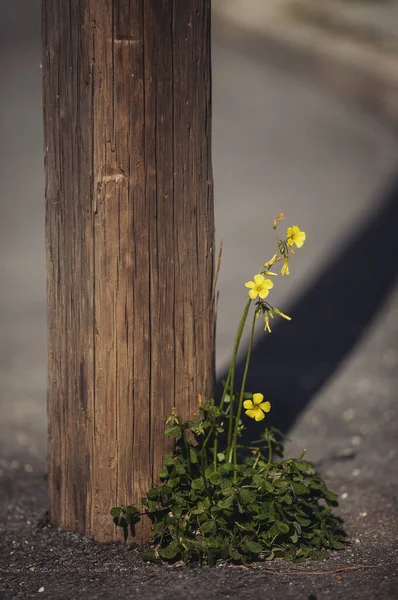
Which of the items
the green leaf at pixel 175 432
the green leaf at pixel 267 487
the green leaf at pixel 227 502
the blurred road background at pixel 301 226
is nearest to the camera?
the green leaf at pixel 227 502

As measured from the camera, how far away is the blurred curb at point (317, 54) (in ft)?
39.4

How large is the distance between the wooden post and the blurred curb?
8.84 metres

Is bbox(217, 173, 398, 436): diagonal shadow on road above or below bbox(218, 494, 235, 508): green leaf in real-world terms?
above

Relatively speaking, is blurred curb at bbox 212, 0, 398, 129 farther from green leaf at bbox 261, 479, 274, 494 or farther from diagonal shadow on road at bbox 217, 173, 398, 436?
green leaf at bbox 261, 479, 274, 494

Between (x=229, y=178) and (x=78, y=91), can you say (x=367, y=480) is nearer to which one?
(x=78, y=91)

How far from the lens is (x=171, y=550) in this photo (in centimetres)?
297

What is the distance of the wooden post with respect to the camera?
307cm

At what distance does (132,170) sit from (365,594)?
165cm

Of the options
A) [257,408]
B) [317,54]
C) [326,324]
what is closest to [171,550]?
[257,408]

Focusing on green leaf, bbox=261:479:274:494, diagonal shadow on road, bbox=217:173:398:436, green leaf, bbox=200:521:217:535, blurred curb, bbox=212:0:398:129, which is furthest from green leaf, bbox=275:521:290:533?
blurred curb, bbox=212:0:398:129

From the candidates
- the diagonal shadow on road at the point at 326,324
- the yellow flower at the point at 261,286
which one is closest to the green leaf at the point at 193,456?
the yellow flower at the point at 261,286

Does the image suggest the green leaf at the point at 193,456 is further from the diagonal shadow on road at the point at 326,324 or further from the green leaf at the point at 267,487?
the diagonal shadow on road at the point at 326,324

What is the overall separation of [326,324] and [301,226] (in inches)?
78.5

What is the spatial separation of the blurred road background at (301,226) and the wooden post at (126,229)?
1.01 m
